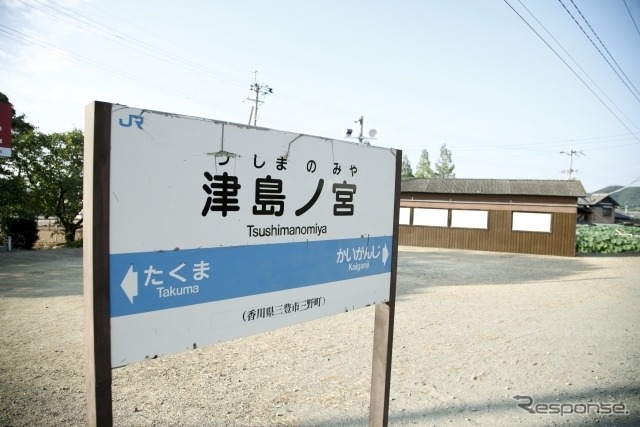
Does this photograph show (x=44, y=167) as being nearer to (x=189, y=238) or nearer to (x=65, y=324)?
(x=65, y=324)

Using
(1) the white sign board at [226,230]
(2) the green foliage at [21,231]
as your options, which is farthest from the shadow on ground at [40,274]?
(1) the white sign board at [226,230]

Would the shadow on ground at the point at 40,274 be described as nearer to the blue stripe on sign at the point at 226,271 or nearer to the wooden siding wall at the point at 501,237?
the blue stripe on sign at the point at 226,271

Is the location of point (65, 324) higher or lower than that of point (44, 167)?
lower

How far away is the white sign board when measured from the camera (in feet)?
5.50

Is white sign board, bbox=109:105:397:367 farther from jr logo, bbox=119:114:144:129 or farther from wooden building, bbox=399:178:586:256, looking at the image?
wooden building, bbox=399:178:586:256

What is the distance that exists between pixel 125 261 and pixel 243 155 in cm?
85

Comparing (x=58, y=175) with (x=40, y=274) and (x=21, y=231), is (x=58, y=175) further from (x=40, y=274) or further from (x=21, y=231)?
(x=40, y=274)

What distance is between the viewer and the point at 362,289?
9.37 feet

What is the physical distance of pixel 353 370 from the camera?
4.86 metres

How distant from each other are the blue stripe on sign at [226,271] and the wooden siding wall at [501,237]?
21.5 meters

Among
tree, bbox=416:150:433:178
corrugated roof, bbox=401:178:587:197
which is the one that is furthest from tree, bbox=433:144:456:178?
corrugated roof, bbox=401:178:587:197

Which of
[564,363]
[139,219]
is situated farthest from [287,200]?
[564,363]

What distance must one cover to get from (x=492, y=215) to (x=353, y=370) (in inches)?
786

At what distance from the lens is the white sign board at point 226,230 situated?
66.1 inches
